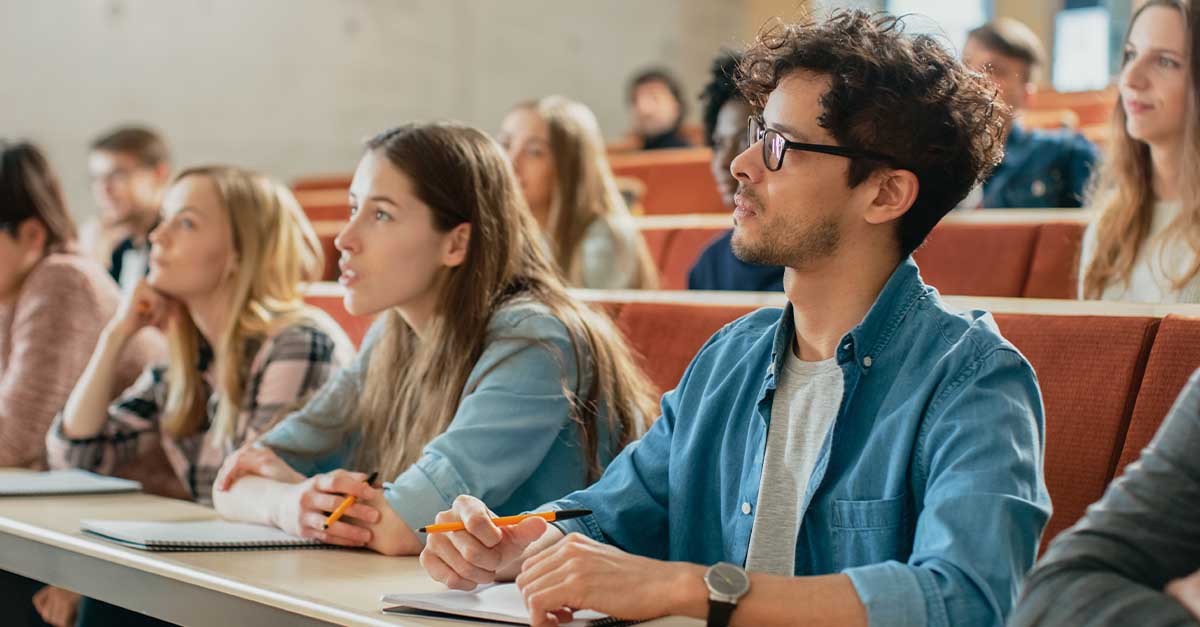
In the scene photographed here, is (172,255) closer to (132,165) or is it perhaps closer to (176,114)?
(132,165)

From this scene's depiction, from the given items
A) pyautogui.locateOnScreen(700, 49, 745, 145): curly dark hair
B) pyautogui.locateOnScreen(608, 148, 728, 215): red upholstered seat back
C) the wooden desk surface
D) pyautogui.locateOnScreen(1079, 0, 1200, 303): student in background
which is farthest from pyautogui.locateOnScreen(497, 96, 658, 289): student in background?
the wooden desk surface

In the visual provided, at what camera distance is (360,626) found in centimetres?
133

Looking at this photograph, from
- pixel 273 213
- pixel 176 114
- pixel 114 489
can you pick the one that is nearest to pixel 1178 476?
pixel 114 489

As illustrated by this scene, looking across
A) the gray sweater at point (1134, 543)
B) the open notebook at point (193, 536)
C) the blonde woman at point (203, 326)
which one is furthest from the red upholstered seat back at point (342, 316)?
the gray sweater at point (1134, 543)

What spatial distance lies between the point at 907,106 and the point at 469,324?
824 millimetres

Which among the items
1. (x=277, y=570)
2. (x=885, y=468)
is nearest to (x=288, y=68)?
(x=277, y=570)

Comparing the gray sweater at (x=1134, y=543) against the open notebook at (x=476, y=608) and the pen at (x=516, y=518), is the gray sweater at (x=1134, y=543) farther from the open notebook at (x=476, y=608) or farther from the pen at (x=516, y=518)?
the pen at (x=516, y=518)

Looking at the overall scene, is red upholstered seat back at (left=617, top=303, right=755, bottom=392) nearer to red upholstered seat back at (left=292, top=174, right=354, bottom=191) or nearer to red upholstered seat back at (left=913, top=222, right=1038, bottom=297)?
red upholstered seat back at (left=913, top=222, right=1038, bottom=297)

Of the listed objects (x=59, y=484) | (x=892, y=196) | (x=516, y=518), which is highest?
(x=892, y=196)

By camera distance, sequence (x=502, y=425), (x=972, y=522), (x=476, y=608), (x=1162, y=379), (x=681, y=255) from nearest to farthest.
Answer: (x=972, y=522)
(x=476, y=608)
(x=1162, y=379)
(x=502, y=425)
(x=681, y=255)

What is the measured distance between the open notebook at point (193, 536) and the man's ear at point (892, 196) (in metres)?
0.85

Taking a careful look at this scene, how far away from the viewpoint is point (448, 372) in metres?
2.04

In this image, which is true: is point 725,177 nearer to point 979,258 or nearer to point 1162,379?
point 979,258

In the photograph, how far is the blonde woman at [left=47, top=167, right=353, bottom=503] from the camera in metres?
2.55
